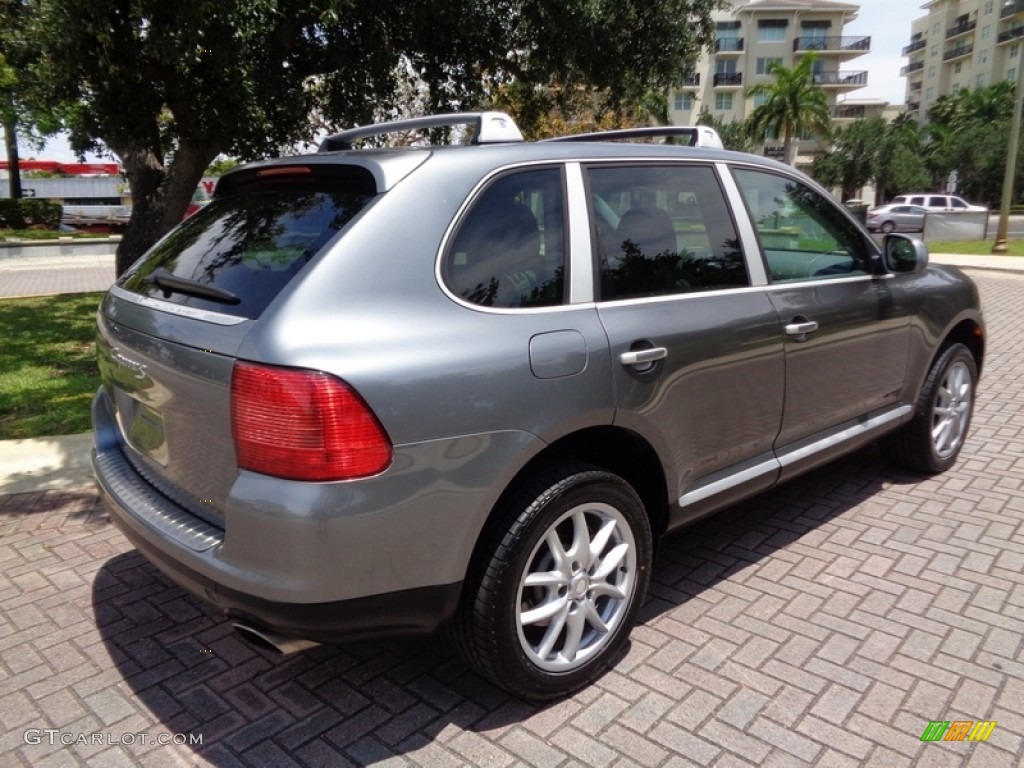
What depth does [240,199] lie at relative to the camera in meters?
3.08

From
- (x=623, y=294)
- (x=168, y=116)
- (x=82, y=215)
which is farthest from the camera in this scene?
(x=82, y=215)

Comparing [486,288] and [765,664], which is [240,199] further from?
[765,664]

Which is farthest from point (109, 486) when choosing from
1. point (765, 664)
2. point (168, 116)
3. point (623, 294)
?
point (168, 116)

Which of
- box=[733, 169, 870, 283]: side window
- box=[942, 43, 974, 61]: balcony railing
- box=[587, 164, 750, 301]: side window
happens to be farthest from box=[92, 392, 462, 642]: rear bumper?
box=[942, 43, 974, 61]: balcony railing

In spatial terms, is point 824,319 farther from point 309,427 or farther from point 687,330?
point 309,427

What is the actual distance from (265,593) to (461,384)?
79 cm

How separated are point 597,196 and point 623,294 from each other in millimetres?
379

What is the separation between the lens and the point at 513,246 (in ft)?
8.79

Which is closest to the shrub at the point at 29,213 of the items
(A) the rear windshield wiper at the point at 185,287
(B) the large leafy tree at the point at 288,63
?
(B) the large leafy tree at the point at 288,63

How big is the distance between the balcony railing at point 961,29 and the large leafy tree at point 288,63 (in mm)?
83030

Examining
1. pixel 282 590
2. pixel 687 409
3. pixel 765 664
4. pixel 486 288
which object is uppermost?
pixel 486 288

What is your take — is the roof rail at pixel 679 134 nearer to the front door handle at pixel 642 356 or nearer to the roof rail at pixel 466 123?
the roof rail at pixel 466 123

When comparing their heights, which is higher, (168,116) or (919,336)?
(168,116)

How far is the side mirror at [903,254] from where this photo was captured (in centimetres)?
418
